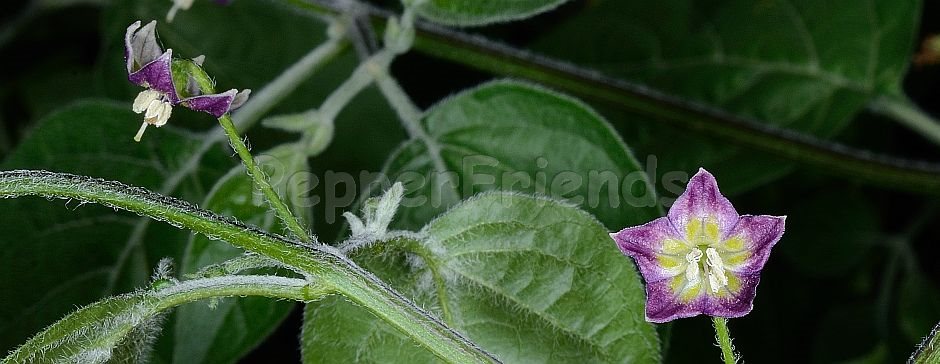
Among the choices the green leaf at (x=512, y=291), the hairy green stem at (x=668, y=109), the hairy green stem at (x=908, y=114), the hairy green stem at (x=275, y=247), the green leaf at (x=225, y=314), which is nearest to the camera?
the hairy green stem at (x=275, y=247)

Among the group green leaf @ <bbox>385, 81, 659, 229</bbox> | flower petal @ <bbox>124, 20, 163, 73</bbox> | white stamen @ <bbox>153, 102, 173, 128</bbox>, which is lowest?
white stamen @ <bbox>153, 102, 173, 128</bbox>

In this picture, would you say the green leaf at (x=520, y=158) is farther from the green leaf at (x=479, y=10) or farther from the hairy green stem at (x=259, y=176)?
the hairy green stem at (x=259, y=176)

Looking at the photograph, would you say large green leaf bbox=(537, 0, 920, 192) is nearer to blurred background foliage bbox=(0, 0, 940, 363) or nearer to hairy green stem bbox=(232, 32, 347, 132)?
blurred background foliage bbox=(0, 0, 940, 363)

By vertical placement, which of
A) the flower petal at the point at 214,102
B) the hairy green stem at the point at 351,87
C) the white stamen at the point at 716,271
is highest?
the hairy green stem at the point at 351,87

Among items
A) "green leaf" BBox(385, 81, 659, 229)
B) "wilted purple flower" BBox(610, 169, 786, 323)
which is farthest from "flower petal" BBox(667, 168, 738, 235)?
"green leaf" BBox(385, 81, 659, 229)

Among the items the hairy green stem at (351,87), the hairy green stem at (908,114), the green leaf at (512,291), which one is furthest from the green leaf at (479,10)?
Result: the hairy green stem at (908,114)

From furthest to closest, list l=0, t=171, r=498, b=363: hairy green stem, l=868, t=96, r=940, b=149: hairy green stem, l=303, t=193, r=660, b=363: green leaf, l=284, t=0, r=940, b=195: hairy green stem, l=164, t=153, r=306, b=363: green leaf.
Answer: l=868, t=96, r=940, b=149: hairy green stem, l=284, t=0, r=940, b=195: hairy green stem, l=164, t=153, r=306, b=363: green leaf, l=303, t=193, r=660, b=363: green leaf, l=0, t=171, r=498, b=363: hairy green stem

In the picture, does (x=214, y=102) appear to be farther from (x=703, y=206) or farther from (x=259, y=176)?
(x=703, y=206)

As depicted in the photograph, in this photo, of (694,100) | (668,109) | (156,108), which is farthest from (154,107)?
(694,100)
